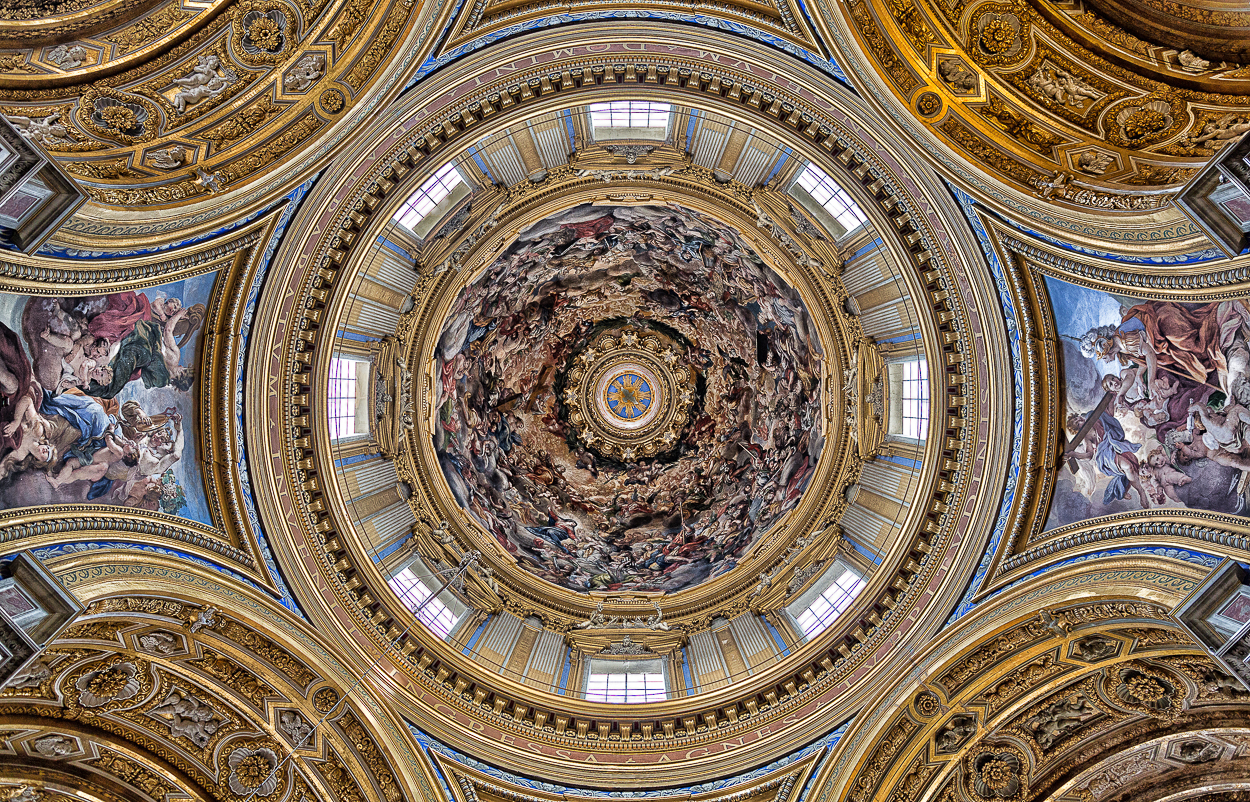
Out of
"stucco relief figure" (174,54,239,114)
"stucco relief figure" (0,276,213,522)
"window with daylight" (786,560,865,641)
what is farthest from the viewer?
"window with daylight" (786,560,865,641)

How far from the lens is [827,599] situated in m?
19.5

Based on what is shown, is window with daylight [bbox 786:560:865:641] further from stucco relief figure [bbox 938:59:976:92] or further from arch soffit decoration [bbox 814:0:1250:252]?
stucco relief figure [bbox 938:59:976:92]

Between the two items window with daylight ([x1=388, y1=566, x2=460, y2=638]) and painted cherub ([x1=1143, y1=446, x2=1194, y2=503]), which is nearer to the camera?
painted cherub ([x1=1143, y1=446, x2=1194, y2=503])

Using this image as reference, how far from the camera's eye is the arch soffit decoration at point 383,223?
1586 cm

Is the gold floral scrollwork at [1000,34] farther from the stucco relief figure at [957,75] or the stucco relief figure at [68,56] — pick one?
the stucco relief figure at [68,56]

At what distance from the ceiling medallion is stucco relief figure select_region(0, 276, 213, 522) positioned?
14.5m

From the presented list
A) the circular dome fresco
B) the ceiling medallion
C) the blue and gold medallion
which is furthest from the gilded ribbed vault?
the blue and gold medallion

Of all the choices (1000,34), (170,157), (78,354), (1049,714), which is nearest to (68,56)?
(170,157)

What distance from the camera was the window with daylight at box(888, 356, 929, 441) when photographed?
18.2 m

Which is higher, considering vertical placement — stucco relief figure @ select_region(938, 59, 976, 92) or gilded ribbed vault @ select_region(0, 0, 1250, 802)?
stucco relief figure @ select_region(938, 59, 976, 92)

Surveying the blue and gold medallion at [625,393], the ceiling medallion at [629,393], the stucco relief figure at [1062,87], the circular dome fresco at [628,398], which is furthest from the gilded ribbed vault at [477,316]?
the blue and gold medallion at [625,393]

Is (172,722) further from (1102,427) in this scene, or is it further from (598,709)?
(1102,427)

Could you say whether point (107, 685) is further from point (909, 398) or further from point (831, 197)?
point (831, 197)

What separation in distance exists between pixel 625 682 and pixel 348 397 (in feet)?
37.2
